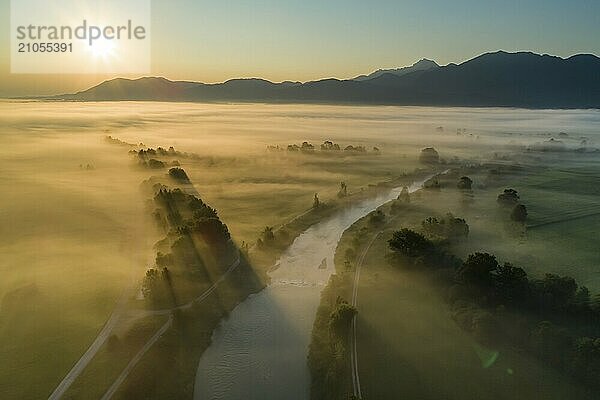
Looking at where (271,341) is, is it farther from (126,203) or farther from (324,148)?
(324,148)

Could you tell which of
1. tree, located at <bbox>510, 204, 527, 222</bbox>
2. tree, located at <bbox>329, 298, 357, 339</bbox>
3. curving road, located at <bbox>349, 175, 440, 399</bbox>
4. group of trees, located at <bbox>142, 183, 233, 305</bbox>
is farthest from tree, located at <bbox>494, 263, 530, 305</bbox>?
group of trees, located at <bbox>142, 183, 233, 305</bbox>

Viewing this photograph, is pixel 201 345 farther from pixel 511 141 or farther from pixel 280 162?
pixel 511 141

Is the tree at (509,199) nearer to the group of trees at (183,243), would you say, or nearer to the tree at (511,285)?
the tree at (511,285)

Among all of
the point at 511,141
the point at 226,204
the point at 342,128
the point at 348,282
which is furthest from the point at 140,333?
the point at 342,128

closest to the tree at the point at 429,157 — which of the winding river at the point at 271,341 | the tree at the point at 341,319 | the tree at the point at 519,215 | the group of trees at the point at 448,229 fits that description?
the tree at the point at 519,215

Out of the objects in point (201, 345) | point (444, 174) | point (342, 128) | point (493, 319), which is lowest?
point (201, 345)

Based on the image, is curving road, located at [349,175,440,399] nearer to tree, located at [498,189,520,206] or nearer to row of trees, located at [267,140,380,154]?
tree, located at [498,189,520,206]
